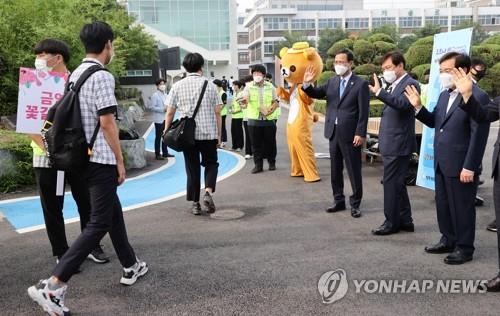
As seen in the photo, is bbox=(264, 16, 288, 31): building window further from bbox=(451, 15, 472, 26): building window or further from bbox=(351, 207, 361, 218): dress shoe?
bbox=(351, 207, 361, 218): dress shoe

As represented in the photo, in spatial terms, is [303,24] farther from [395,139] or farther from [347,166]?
[395,139]

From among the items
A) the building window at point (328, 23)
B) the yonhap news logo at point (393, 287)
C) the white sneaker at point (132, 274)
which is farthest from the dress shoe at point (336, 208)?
the building window at point (328, 23)

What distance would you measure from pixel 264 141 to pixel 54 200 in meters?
5.24

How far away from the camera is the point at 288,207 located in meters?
6.21

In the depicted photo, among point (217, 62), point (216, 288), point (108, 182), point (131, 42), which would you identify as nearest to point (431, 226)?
point (216, 288)

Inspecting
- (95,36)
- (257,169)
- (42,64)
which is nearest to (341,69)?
(95,36)

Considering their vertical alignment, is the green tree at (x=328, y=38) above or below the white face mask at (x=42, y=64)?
above

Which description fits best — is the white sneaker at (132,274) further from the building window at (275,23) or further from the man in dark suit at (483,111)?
the building window at (275,23)

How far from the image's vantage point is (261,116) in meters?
8.86

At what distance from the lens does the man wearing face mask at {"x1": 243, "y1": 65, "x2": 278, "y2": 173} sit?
880 cm

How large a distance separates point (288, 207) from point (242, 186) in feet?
4.92

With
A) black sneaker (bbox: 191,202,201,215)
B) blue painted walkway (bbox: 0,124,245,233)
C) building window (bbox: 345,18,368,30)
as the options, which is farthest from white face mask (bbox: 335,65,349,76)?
building window (bbox: 345,18,368,30)

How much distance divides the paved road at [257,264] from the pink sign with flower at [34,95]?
1.26 m

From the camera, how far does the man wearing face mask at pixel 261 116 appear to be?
347 inches
